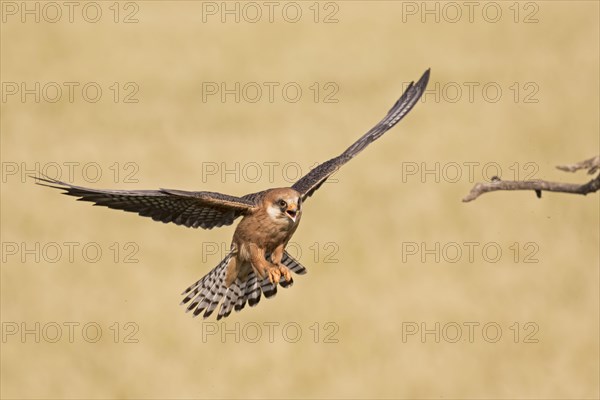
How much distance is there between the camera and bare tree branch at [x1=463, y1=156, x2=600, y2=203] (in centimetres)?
844

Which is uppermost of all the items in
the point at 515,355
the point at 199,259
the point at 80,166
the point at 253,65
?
the point at 253,65

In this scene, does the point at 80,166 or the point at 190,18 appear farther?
the point at 190,18

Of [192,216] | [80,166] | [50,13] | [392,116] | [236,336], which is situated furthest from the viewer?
[50,13]

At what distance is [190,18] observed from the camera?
21938 mm

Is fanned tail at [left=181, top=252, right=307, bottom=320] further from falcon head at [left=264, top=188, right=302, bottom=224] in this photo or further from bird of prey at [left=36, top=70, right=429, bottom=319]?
falcon head at [left=264, top=188, right=302, bottom=224]

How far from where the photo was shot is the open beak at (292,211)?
1160 cm

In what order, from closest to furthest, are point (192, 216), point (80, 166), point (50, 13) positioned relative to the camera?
point (192, 216), point (80, 166), point (50, 13)

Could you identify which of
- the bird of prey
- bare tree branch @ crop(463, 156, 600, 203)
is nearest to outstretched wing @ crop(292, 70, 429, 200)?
the bird of prey

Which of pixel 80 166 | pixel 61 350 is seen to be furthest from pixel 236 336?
pixel 80 166

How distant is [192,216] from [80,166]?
8.47m

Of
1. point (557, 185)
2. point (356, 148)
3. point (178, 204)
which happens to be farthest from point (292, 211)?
point (557, 185)

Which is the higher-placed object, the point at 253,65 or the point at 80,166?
the point at 253,65

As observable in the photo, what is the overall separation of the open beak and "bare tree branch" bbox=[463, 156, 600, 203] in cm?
316

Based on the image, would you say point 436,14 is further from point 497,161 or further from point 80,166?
point 80,166
